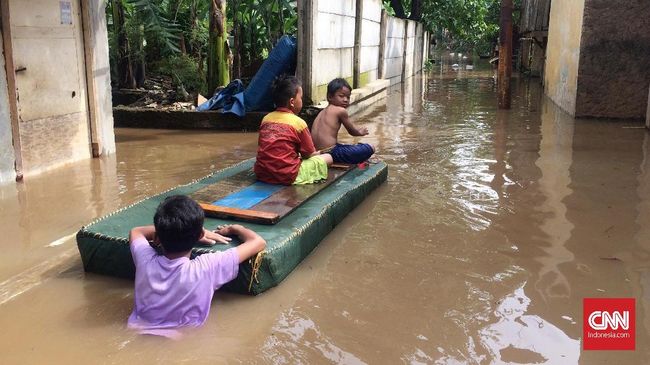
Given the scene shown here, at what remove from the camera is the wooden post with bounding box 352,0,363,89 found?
12.6 m

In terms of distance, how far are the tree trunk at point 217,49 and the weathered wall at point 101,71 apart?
116 inches

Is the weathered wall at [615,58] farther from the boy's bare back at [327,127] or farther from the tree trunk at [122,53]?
the tree trunk at [122,53]

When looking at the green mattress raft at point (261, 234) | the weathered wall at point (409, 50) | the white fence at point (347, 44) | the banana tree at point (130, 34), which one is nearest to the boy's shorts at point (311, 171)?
the green mattress raft at point (261, 234)

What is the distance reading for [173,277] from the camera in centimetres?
311

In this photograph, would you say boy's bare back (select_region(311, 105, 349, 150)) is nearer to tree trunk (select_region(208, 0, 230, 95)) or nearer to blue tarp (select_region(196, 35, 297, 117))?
blue tarp (select_region(196, 35, 297, 117))

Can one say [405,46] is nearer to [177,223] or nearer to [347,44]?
[347,44]

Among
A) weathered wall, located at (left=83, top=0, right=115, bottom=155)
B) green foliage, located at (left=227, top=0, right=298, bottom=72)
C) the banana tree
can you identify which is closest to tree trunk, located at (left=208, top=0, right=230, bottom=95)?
the banana tree

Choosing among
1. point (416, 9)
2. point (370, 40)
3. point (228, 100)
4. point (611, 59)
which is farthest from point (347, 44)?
point (416, 9)

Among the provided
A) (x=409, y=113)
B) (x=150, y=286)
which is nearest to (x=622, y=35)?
(x=409, y=113)

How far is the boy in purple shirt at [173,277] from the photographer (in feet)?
9.99

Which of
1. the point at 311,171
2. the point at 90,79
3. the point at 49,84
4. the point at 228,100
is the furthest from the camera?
the point at 228,100

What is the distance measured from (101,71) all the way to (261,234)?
4.40 meters

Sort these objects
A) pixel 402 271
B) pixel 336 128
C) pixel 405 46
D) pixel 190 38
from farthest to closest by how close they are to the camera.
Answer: pixel 405 46 → pixel 190 38 → pixel 336 128 → pixel 402 271

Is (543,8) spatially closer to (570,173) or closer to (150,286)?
(570,173)
